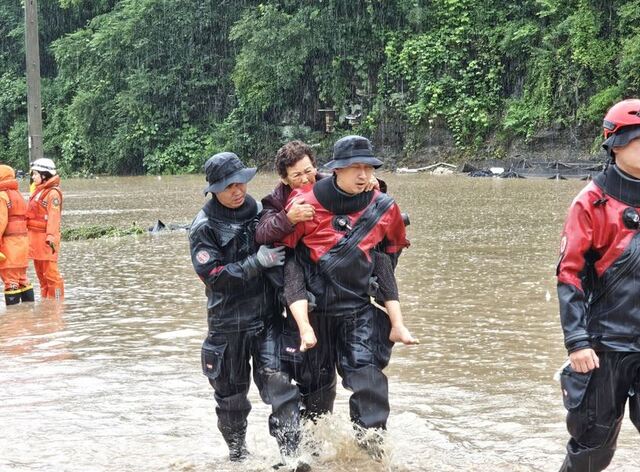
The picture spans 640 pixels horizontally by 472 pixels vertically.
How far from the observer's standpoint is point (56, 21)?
2176 inches

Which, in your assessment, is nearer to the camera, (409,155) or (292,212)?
(292,212)

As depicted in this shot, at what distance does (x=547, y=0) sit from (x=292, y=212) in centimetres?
3148

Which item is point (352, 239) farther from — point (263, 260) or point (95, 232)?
point (95, 232)

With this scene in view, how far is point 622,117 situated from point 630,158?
18 centimetres

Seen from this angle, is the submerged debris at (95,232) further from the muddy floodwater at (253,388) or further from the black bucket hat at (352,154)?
the black bucket hat at (352,154)

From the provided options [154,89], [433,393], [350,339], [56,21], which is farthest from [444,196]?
[56,21]

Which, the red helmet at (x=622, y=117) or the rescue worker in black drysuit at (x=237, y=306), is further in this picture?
the rescue worker in black drysuit at (x=237, y=306)

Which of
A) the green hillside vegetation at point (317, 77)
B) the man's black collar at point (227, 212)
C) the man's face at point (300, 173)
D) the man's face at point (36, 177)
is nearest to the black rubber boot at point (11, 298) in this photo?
the man's face at point (36, 177)

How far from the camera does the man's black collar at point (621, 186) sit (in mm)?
3969

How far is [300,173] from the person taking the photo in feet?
17.0

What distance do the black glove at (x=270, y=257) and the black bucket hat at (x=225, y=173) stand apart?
0.38 meters

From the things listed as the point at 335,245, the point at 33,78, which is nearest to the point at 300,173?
the point at 335,245

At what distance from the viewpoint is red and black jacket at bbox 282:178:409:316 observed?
4.89 metres

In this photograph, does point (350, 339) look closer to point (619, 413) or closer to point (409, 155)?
point (619, 413)
